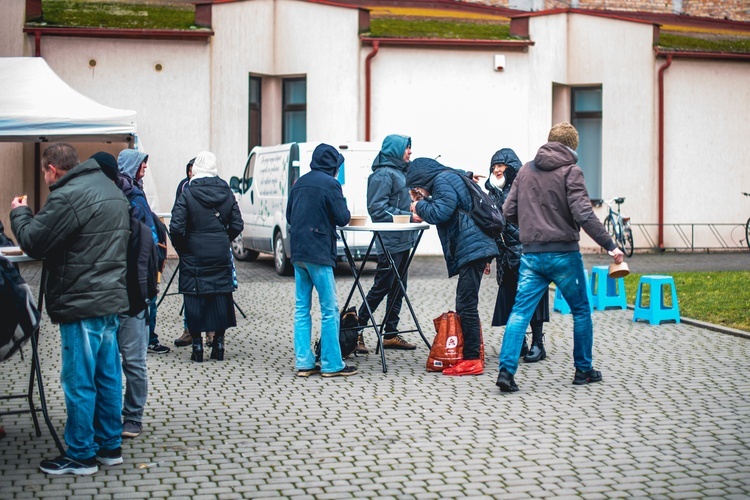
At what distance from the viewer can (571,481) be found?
19.1 feet

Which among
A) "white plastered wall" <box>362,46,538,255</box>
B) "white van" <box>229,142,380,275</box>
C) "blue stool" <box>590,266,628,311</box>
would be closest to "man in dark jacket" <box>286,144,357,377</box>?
"blue stool" <box>590,266,628,311</box>

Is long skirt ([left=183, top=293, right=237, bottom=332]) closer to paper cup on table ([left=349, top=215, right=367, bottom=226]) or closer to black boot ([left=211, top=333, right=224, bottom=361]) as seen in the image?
black boot ([left=211, top=333, right=224, bottom=361])

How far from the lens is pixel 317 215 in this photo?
8.84 metres

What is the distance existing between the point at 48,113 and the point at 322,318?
7885mm

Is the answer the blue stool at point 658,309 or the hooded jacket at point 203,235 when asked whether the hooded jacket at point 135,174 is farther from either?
the blue stool at point 658,309

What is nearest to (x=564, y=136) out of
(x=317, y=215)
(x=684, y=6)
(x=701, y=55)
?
(x=317, y=215)

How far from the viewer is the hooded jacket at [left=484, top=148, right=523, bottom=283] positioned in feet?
31.5

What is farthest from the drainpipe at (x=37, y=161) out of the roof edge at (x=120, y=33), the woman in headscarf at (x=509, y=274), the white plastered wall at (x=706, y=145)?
the woman in headscarf at (x=509, y=274)

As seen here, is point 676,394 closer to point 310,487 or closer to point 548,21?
point 310,487

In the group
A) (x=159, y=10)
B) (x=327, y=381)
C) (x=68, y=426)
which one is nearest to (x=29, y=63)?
(x=159, y=10)

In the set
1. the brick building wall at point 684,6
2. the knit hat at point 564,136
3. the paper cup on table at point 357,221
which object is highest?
the brick building wall at point 684,6

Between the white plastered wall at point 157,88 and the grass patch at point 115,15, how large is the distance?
47cm

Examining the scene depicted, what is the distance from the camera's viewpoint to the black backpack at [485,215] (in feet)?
29.2

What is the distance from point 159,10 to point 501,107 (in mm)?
7617
